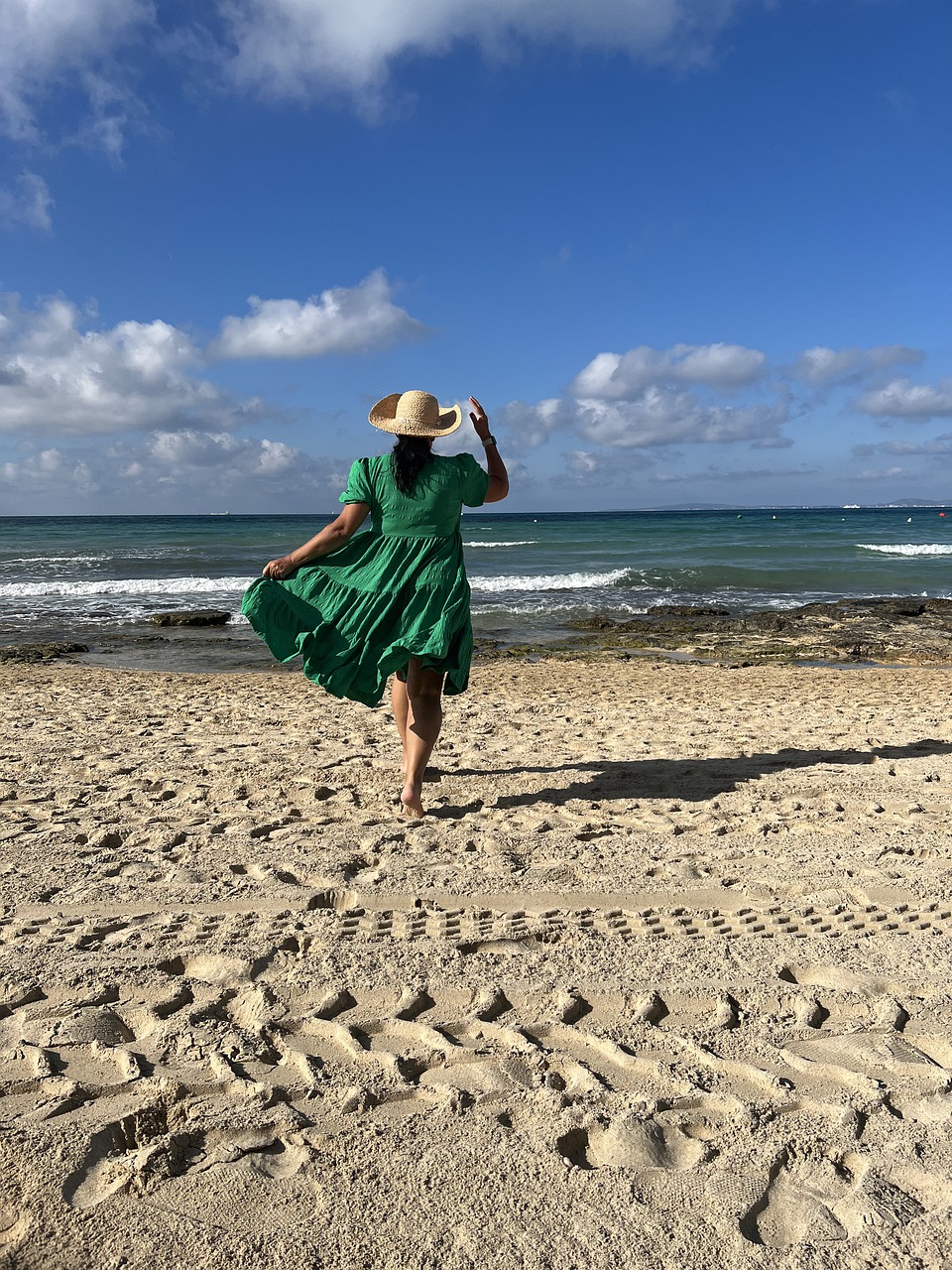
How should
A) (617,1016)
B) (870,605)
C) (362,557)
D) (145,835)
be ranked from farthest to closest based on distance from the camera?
(870,605)
(362,557)
(145,835)
(617,1016)

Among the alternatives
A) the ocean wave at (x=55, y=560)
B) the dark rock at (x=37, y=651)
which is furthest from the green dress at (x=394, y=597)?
the ocean wave at (x=55, y=560)

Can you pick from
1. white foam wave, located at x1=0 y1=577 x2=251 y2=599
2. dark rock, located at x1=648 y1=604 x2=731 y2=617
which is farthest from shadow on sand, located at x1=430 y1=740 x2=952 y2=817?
white foam wave, located at x1=0 y1=577 x2=251 y2=599

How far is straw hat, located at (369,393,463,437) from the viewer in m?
4.08

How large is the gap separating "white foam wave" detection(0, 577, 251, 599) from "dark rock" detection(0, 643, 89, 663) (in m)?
7.44

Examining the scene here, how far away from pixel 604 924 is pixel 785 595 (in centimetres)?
1809

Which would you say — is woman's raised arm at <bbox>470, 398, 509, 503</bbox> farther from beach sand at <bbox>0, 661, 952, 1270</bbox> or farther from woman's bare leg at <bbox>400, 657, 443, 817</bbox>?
beach sand at <bbox>0, 661, 952, 1270</bbox>

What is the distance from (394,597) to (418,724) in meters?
0.63

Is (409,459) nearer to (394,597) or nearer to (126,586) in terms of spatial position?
(394,597)

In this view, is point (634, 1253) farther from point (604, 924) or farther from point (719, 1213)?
point (604, 924)

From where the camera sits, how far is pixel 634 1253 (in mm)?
1767

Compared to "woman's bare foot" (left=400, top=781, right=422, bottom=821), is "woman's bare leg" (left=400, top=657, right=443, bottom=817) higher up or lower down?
higher up

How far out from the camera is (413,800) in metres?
4.34

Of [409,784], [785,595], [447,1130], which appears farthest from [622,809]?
[785,595]

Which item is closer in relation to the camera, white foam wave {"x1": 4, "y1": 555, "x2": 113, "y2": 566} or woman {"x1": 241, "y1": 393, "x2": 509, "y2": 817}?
woman {"x1": 241, "y1": 393, "x2": 509, "y2": 817}
